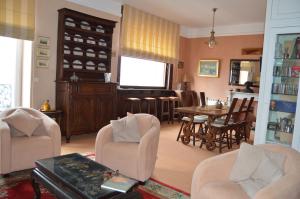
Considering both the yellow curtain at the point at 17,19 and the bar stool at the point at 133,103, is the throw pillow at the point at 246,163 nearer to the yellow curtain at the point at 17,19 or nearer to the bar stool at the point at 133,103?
the yellow curtain at the point at 17,19

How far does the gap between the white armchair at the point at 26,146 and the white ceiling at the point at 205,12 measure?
10.1ft

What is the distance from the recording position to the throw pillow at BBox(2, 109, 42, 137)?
326 cm

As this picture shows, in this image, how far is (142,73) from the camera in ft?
24.1

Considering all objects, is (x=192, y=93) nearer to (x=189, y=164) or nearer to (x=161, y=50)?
(x=161, y=50)

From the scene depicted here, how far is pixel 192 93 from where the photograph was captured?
823 cm

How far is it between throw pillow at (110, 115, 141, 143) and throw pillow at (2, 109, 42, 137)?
1.06 metres

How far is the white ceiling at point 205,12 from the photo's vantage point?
5.70 metres

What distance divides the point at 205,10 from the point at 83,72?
3329 millimetres

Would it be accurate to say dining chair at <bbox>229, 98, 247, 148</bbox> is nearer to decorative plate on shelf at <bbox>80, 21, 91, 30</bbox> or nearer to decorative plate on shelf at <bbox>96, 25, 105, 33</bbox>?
decorative plate on shelf at <bbox>96, 25, 105, 33</bbox>

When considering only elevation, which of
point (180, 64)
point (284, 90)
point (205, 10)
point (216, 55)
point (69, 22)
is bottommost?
point (284, 90)

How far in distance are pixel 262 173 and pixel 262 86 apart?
6.66 ft

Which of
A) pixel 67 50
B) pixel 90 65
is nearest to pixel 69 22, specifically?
pixel 67 50

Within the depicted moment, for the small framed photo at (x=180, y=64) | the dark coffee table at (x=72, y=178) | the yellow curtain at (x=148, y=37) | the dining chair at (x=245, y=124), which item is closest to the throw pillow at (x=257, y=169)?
the dark coffee table at (x=72, y=178)

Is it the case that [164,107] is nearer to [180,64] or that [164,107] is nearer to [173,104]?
[173,104]
